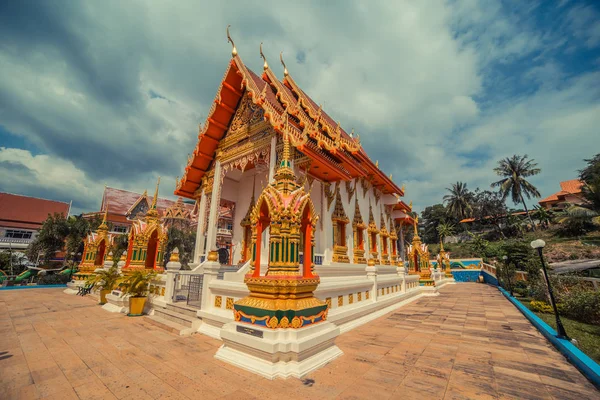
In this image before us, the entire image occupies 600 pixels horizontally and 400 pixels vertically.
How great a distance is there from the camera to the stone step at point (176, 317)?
5.02m

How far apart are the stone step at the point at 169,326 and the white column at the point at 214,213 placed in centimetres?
323

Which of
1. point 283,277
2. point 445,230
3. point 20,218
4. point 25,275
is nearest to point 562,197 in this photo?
point 445,230

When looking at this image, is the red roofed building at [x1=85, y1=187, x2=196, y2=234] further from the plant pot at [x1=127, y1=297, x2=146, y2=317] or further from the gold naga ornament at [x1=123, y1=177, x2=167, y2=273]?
the plant pot at [x1=127, y1=297, x2=146, y2=317]

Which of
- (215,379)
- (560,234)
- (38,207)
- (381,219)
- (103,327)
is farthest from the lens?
(560,234)

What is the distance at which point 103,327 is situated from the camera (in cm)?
505

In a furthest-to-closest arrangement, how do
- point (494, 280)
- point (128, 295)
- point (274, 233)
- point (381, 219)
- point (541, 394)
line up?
point (494, 280), point (381, 219), point (128, 295), point (274, 233), point (541, 394)

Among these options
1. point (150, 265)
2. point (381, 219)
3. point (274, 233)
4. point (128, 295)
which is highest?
point (381, 219)

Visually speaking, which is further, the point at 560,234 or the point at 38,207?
the point at 560,234

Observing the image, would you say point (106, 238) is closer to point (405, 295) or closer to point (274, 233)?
point (274, 233)

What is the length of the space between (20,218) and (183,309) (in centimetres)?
2906

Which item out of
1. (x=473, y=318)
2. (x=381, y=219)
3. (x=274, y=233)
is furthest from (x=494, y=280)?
(x=274, y=233)

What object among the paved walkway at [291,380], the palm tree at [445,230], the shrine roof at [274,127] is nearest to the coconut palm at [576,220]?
the palm tree at [445,230]

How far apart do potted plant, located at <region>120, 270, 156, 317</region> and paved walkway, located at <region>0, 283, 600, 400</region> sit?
1.18m

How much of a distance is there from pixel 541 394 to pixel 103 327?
682cm
